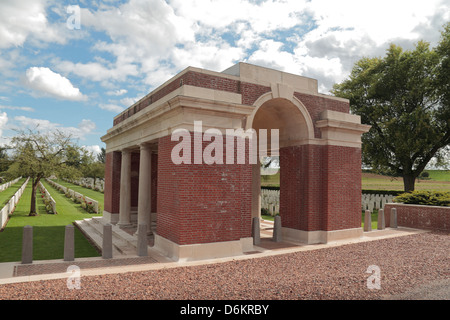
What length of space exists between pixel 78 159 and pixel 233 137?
16.9m

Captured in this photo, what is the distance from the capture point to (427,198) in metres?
16.7

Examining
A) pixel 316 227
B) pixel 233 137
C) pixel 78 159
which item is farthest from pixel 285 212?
pixel 78 159

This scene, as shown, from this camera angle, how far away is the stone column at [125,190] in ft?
47.9

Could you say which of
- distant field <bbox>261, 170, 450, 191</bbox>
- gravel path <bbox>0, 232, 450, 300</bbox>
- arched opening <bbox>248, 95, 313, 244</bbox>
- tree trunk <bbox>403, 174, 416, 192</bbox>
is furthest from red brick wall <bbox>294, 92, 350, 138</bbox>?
distant field <bbox>261, 170, 450, 191</bbox>

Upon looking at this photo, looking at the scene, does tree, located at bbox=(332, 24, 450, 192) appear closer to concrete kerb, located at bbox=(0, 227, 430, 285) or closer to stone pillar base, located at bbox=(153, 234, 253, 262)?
concrete kerb, located at bbox=(0, 227, 430, 285)

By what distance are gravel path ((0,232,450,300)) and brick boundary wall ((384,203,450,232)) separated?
6.48 metres

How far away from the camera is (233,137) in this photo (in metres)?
9.74

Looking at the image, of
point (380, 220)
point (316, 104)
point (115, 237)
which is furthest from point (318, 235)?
point (115, 237)

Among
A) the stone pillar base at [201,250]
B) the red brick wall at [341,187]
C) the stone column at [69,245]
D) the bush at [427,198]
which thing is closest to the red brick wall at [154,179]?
the stone pillar base at [201,250]

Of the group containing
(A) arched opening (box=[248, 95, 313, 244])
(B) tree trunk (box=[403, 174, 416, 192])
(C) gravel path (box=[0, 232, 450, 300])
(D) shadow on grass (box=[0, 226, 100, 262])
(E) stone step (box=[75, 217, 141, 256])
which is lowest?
(D) shadow on grass (box=[0, 226, 100, 262])

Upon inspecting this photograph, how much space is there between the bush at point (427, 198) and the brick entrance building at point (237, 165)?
20.5ft

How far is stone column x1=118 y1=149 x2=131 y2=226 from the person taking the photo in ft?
47.9

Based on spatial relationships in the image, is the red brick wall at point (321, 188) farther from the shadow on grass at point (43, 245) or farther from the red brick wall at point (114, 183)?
the red brick wall at point (114, 183)

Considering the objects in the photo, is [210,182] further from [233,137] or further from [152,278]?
[152,278]
